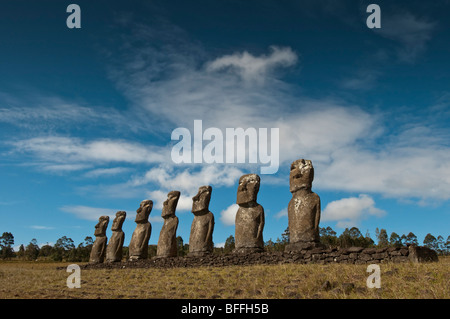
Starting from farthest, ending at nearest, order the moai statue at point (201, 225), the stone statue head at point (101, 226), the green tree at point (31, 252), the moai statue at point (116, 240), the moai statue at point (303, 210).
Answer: the green tree at point (31, 252)
the stone statue head at point (101, 226)
the moai statue at point (116, 240)
the moai statue at point (201, 225)
the moai statue at point (303, 210)

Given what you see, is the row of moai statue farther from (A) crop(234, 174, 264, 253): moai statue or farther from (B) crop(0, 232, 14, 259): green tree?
(B) crop(0, 232, 14, 259): green tree

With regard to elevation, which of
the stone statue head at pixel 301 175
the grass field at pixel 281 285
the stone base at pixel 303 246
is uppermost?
the stone statue head at pixel 301 175

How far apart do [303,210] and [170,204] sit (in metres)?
10.3

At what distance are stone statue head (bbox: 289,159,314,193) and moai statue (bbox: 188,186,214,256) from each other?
5642mm

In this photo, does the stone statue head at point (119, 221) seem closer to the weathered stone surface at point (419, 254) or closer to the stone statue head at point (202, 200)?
the stone statue head at point (202, 200)

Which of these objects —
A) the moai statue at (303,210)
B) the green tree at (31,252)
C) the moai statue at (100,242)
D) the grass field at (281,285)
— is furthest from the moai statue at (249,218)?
the green tree at (31,252)

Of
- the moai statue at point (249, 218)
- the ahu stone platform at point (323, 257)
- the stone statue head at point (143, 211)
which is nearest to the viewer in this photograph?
the ahu stone platform at point (323, 257)

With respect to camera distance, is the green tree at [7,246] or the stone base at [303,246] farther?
the green tree at [7,246]

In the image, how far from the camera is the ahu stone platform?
12.4 m

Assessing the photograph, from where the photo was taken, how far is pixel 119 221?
2905cm

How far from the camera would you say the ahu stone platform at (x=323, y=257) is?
12352 millimetres

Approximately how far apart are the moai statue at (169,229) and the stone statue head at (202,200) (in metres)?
2.78

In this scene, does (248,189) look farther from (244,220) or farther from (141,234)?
(141,234)
